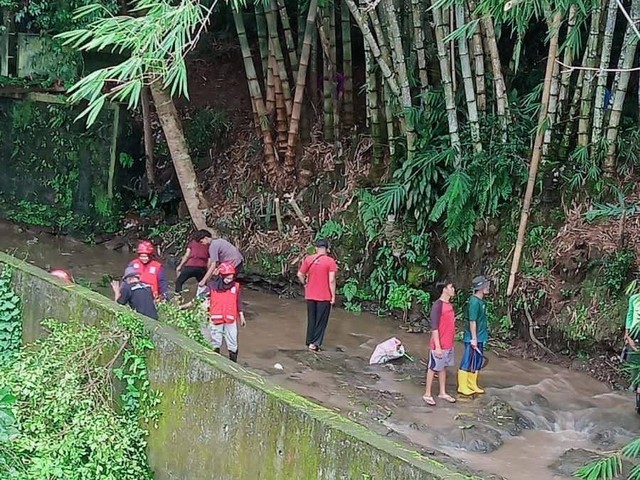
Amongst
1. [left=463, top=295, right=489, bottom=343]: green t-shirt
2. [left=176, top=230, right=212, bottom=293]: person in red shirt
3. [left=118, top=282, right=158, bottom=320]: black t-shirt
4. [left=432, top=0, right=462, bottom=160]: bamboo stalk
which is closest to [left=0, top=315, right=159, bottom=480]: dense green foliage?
[left=118, top=282, right=158, bottom=320]: black t-shirt

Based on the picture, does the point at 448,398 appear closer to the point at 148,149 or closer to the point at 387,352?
the point at 387,352

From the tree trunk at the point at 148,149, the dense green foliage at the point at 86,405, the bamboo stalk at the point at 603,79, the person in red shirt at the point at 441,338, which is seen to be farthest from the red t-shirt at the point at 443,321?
the tree trunk at the point at 148,149

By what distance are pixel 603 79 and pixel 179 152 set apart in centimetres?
543

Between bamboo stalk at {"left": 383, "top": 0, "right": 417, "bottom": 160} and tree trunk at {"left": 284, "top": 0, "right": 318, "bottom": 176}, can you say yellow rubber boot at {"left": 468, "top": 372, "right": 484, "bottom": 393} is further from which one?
tree trunk at {"left": 284, "top": 0, "right": 318, "bottom": 176}

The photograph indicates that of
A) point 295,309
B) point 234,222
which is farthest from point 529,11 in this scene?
point 234,222

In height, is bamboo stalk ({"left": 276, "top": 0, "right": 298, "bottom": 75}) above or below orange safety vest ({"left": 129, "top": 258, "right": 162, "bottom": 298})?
above

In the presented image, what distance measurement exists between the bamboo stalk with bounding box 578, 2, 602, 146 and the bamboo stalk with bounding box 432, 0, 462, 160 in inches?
→ 50.5

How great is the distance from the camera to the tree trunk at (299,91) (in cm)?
1014

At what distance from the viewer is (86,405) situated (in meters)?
5.39

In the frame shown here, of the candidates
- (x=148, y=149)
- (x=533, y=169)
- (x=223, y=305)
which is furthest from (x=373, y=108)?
(x=148, y=149)

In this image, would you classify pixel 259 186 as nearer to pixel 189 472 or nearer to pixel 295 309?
pixel 295 309

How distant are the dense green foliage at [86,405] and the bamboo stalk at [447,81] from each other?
4553 millimetres

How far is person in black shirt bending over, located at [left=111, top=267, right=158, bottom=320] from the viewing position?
6094mm

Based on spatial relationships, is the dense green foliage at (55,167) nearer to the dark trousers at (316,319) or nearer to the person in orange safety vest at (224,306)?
the dark trousers at (316,319)
